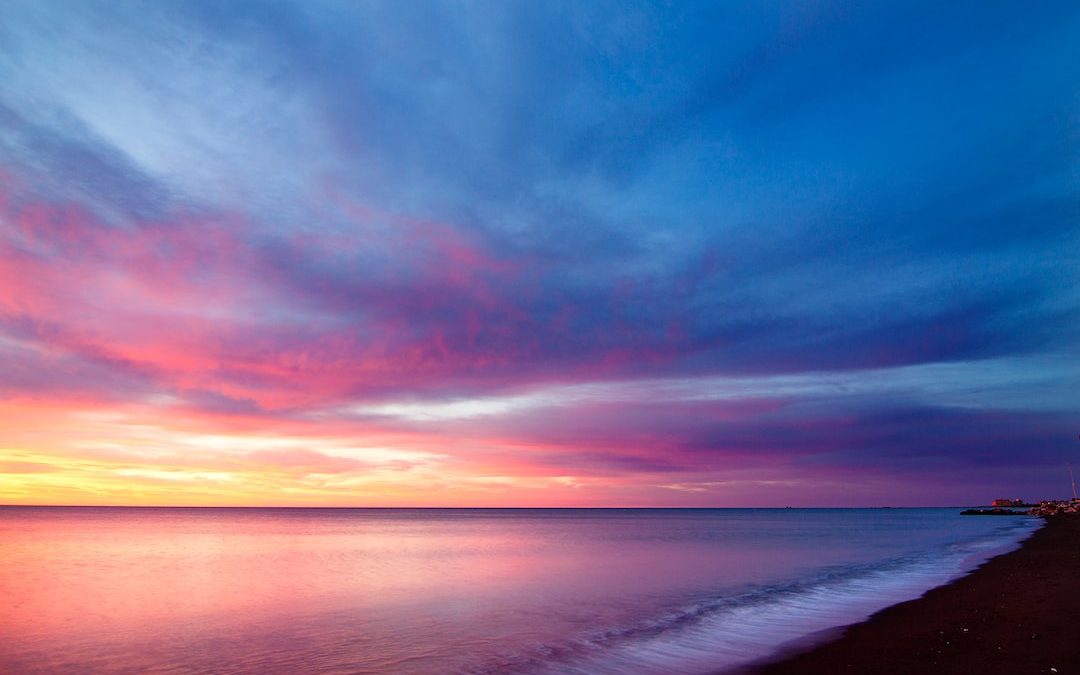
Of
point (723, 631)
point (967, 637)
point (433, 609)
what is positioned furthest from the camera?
point (433, 609)

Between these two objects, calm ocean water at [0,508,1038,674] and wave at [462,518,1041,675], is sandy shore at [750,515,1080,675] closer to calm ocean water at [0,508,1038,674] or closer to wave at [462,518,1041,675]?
wave at [462,518,1041,675]

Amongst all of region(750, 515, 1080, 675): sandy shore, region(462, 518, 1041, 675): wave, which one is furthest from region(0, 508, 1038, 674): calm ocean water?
region(750, 515, 1080, 675): sandy shore

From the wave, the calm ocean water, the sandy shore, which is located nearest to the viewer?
the sandy shore

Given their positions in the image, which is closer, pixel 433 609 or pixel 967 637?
pixel 967 637

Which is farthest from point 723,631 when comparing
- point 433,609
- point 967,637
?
point 433,609

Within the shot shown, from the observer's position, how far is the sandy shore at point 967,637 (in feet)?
43.5

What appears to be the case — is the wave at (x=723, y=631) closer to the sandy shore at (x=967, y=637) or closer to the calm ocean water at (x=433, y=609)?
the calm ocean water at (x=433, y=609)

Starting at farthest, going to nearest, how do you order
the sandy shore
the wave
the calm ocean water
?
the calm ocean water, the wave, the sandy shore

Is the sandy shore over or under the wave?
over

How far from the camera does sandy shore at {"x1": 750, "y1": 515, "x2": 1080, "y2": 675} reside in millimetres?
13258

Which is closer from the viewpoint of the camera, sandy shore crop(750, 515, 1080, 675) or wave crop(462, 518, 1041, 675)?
sandy shore crop(750, 515, 1080, 675)

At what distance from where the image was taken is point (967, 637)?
15.8 meters

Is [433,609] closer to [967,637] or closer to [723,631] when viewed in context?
[723,631]

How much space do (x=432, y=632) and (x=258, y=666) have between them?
18.9ft
